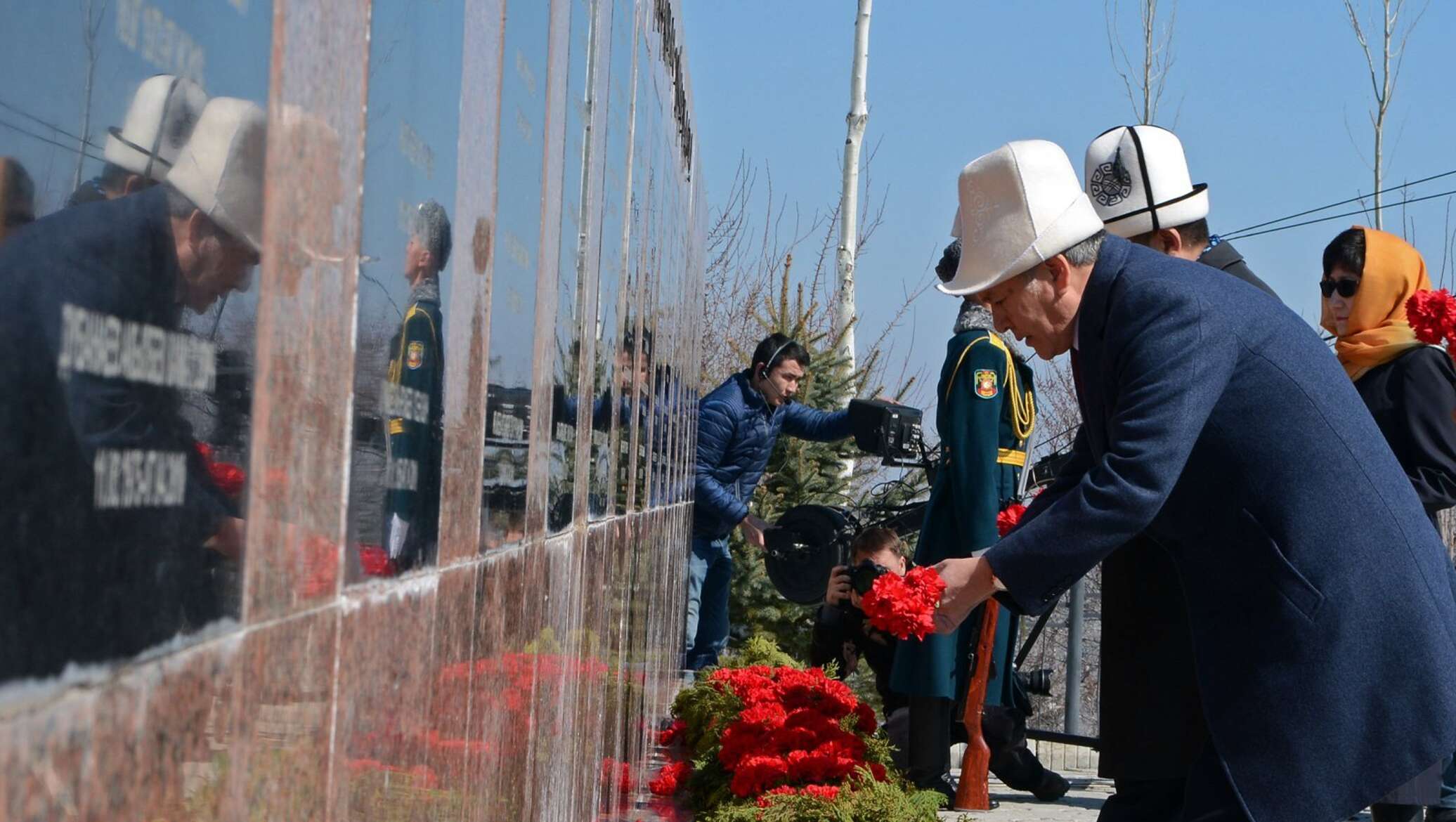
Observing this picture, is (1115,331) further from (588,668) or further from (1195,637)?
(588,668)

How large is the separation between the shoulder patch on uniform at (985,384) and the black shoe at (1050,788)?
5.00ft

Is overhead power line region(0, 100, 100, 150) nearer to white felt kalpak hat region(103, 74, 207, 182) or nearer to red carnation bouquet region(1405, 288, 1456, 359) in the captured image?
white felt kalpak hat region(103, 74, 207, 182)

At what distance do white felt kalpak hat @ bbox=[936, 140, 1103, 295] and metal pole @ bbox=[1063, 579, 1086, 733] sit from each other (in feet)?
15.1

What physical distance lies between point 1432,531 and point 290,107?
83.3 inches

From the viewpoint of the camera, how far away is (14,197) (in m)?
0.60

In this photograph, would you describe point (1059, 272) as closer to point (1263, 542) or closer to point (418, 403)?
point (1263, 542)

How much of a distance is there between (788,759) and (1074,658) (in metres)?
3.25

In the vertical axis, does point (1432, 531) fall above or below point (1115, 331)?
below

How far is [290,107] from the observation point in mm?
964

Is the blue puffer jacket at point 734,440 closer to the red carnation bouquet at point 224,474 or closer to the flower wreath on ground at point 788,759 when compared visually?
the flower wreath on ground at point 788,759

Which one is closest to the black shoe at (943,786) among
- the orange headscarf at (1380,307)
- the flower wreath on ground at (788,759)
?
the flower wreath on ground at (788,759)

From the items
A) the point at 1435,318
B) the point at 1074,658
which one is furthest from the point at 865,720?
the point at 1074,658

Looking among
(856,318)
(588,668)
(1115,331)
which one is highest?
(856,318)

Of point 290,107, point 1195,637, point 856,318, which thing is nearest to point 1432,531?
point 1195,637
